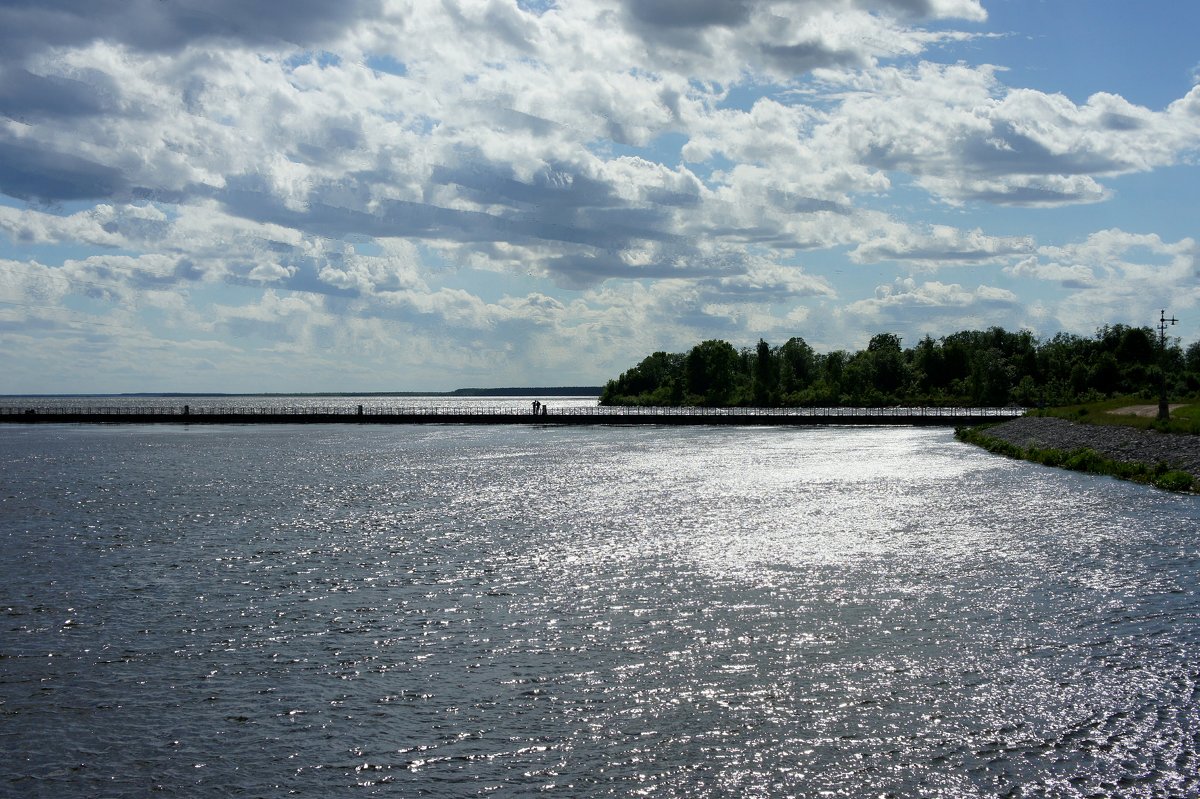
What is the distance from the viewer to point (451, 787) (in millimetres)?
17172

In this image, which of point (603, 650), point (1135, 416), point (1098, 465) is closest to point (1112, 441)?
point (1098, 465)

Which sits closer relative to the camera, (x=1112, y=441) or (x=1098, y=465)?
(x=1098, y=465)

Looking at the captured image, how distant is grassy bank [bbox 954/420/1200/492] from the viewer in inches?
2557

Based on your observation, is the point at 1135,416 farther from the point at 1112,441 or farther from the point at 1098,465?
the point at 1098,465

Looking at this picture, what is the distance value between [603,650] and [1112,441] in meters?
75.6

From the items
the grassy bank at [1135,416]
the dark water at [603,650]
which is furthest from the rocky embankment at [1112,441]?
the dark water at [603,650]

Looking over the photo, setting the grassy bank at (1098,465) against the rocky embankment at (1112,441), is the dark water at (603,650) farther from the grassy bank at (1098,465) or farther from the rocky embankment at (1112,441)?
the rocky embankment at (1112,441)

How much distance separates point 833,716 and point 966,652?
6664mm

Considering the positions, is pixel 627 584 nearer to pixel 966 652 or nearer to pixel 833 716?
pixel 966 652

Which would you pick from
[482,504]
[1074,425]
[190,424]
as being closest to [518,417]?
[190,424]

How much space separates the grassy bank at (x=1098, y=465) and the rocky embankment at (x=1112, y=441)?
45.6 inches

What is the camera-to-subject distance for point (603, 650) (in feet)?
84.8

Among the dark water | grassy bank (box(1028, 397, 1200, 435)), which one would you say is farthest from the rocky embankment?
the dark water

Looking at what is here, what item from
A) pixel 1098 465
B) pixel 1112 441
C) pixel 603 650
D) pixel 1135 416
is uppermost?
pixel 1135 416
